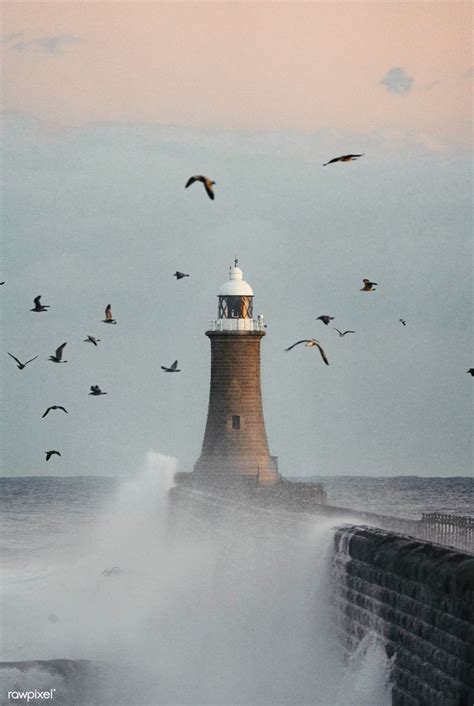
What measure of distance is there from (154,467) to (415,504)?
33184 millimetres

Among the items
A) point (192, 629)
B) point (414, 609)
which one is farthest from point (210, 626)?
point (414, 609)

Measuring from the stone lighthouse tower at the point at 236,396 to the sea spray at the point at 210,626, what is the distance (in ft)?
11.3

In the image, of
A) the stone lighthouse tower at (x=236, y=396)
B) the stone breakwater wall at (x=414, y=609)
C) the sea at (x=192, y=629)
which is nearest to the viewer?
the stone breakwater wall at (x=414, y=609)

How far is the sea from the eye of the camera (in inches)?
851

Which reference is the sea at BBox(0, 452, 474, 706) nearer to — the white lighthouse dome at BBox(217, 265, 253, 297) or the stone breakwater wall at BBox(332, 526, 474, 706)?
the stone breakwater wall at BBox(332, 526, 474, 706)

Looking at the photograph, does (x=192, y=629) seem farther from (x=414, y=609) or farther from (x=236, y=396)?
(x=236, y=396)

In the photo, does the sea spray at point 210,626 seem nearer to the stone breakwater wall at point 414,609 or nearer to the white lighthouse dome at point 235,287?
the stone breakwater wall at point 414,609

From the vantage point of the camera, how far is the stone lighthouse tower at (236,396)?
157ft

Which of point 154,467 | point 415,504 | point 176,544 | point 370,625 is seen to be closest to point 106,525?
point 154,467

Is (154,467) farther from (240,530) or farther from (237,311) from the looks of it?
(240,530)

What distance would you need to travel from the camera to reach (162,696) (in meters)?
24.0

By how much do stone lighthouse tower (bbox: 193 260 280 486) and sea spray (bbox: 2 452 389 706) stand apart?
3440mm

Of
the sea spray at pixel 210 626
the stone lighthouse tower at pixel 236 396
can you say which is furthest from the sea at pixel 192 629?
the stone lighthouse tower at pixel 236 396

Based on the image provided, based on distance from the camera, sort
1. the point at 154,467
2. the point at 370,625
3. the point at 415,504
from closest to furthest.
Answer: the point at 370,625, the point at 154,467, the point at 415,504
